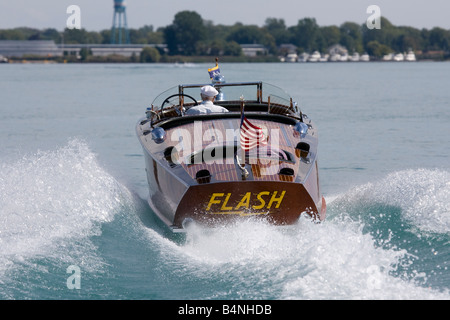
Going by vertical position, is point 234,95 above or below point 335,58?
below

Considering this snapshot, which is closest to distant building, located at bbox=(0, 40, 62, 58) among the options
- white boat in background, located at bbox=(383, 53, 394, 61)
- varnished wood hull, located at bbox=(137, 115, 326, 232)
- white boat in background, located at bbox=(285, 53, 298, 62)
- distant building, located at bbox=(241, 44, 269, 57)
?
distant building, located at bbox=(241, 44, 269, 57)

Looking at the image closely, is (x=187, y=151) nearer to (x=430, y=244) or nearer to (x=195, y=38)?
(x=430, y=244)

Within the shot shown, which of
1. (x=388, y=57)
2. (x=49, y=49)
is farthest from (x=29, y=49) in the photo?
(x=388, y=57)

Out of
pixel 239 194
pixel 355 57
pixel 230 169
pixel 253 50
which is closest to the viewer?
pixel 239 194

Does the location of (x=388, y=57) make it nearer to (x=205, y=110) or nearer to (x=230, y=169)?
(x=205, y=110)

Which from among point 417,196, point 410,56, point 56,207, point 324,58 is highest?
point 410,56

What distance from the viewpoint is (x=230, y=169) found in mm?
8141

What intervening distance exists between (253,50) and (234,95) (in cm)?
14244

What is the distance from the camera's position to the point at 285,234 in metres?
7.86

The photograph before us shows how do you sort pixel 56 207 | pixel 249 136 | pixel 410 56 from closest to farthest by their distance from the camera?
pixel 249 136 → pixel 56 207 → pixel 410 56

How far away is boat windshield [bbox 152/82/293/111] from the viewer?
11414mm

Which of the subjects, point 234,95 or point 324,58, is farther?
point 324,58
